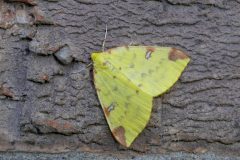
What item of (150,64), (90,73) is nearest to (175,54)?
(150,64)

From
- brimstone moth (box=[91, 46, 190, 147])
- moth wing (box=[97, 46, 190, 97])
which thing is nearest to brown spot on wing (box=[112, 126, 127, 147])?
brimstone moth (box=[91, 46, 190, 147])

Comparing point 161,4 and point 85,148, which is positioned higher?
point 161,4

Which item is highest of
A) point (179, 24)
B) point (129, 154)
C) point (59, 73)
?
point (179, 24)

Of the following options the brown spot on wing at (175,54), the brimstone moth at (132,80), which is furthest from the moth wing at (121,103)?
the brown spot on wing at (175,54)

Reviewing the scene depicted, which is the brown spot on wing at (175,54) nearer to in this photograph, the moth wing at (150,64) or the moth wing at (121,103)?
the moth wing at (150,64)

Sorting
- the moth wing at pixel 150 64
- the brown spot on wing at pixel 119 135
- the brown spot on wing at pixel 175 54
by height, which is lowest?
the brown spot on wing at pixel 119 135

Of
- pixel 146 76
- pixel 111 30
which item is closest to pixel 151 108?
pixel 146 76

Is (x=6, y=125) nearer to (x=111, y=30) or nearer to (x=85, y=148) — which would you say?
(x=85, y=148)

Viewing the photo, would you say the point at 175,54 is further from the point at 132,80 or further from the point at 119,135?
the point at 119,135
